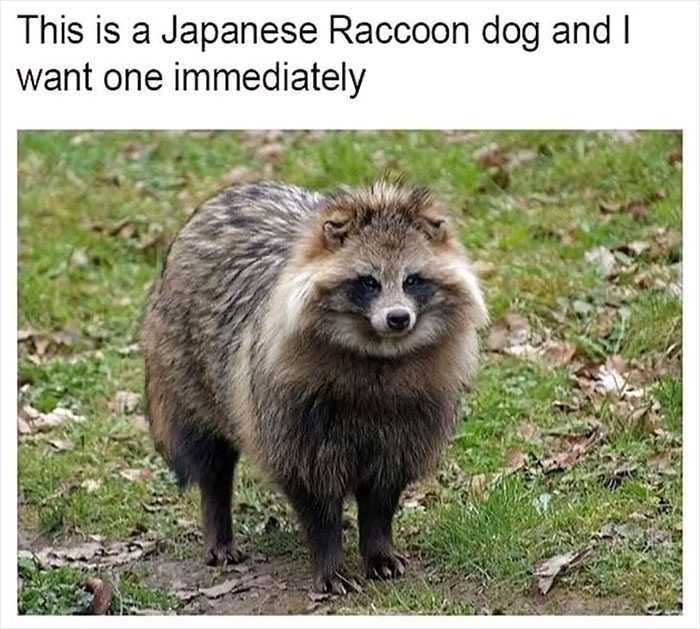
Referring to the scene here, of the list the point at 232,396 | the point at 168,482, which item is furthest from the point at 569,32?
the point at 168,482

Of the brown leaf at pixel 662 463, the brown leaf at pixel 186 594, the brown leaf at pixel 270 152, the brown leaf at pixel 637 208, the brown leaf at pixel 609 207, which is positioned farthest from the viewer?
the brown leaf at pixel 270 152

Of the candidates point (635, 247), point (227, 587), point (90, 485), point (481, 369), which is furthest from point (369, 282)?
point (635, 247)

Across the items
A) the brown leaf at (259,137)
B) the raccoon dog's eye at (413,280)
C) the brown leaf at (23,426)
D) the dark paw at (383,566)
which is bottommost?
the dark paw at (383,566)

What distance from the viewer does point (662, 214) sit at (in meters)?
10.5


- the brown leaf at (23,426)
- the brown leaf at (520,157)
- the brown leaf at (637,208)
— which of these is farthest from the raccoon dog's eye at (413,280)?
the brown leaf at (520,157)

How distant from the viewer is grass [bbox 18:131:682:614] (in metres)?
7.33

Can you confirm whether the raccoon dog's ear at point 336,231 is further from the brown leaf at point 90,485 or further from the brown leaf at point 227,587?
the brown leaf at point 90,485

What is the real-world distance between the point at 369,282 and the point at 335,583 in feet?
4.73

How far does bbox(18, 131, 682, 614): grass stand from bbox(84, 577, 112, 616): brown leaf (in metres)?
0.05

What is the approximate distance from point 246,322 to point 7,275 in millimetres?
1194

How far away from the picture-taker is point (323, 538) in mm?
7281

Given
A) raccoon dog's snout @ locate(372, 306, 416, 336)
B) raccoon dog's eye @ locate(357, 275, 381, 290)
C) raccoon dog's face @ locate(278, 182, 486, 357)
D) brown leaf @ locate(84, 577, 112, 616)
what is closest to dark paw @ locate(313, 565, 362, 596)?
brown leaf @ locate(84, 577, 112, 616)

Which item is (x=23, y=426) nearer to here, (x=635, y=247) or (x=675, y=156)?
(x=635, y=247)

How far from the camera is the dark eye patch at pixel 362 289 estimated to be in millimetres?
6773
